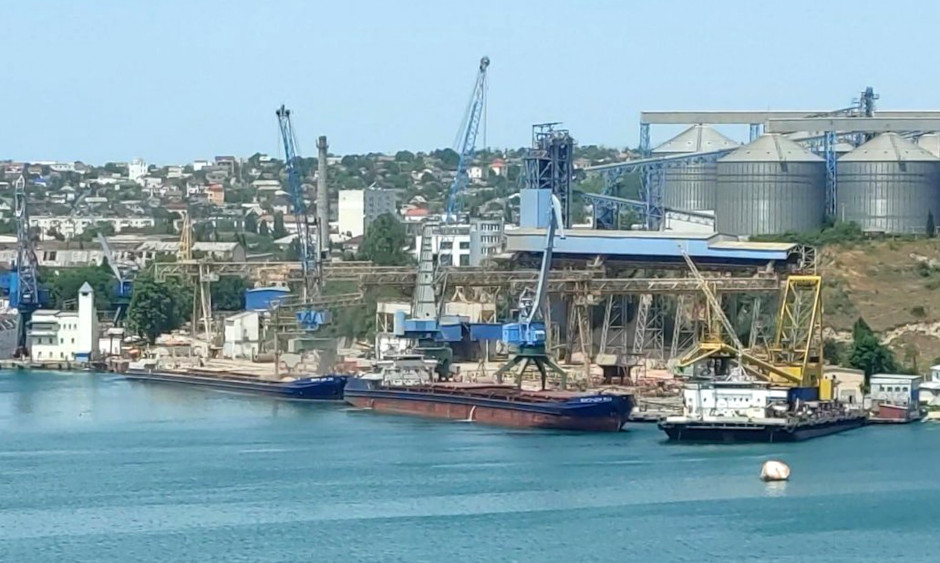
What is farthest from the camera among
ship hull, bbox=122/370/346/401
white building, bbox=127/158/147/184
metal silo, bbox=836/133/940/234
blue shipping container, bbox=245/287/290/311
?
white building, bbox=127/158/147/184

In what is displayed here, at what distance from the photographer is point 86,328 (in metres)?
57.0

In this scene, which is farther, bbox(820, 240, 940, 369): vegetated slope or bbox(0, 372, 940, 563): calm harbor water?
bbox(820, 240, 940, 369): vegetated slope

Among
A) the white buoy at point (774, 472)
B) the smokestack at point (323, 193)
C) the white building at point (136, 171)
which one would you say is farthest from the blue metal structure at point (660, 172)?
the white building at point (136, 171)

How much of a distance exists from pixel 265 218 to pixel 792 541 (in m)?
75.6

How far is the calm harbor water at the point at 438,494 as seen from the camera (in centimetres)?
2678

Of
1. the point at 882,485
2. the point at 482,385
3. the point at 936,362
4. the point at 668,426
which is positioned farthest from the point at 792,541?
the point at 936,362

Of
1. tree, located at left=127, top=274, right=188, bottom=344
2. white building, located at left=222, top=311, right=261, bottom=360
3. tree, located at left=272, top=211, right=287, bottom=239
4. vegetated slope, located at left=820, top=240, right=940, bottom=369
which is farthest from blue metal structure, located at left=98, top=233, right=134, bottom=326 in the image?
tree, located at left=272, top=211, right=287, bottom=239

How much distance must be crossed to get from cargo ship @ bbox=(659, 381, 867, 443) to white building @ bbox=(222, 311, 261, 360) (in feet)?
62.1

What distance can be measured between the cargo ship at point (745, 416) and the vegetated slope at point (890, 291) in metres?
8.07

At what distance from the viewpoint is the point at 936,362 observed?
45594 mm

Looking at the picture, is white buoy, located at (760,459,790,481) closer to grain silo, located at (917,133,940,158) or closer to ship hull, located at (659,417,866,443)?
ship hull, located at (659,417,866,443)

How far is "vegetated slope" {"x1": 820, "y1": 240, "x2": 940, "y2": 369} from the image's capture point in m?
47.5

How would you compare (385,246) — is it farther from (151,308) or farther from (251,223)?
(251,223)

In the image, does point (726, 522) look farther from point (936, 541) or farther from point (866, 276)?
point (866, 276)
